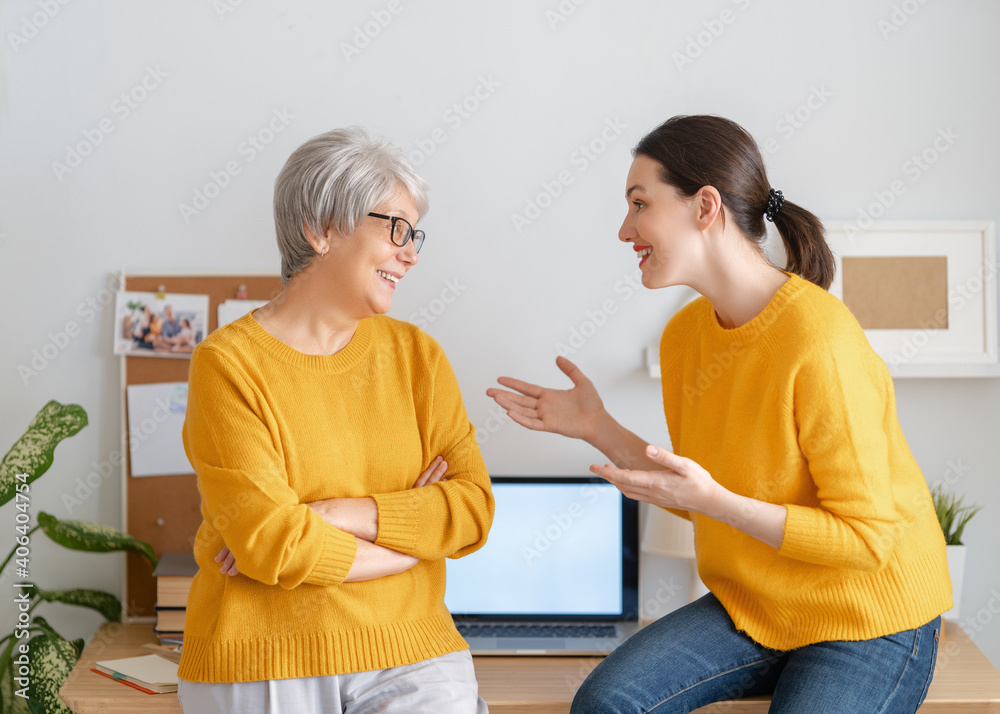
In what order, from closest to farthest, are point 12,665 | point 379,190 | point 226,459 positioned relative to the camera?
point 226,459 < point 379,190 < point 12,665

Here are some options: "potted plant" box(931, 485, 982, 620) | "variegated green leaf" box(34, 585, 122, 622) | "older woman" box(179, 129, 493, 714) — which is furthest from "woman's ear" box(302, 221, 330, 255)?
"potted plant" box(931, 485, 982, 620)

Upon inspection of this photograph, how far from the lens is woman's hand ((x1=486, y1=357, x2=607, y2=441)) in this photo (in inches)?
68.3

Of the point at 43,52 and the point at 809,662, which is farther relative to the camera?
the point at 43,52

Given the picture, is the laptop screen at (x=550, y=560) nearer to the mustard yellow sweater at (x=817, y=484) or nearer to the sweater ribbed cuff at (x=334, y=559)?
the mustard yellow sweater at (x=817, y=484)

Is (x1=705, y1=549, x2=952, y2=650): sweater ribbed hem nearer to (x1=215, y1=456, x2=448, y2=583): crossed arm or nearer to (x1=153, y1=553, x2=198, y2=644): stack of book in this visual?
(x1=215, y1=456, x2=448, y2=583): crossed arm

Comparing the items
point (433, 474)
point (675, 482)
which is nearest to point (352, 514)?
point (433, 474)

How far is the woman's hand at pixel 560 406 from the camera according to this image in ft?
5.69

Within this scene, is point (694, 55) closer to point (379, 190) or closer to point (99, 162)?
point (379, 190)

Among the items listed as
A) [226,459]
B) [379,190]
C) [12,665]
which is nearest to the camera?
[226,459]

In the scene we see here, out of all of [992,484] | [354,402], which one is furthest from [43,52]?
[992,484]

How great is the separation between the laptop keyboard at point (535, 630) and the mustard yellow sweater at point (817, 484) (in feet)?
1.87

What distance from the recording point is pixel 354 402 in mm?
1494

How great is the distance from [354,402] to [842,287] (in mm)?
1352

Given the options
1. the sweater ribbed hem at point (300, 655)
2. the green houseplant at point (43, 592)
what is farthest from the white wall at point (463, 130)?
the sweater ribbed hem at point (300, 655)
